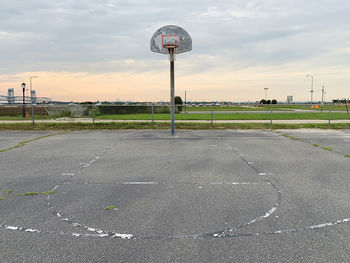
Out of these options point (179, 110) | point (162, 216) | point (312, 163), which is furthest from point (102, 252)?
point (179, 110)

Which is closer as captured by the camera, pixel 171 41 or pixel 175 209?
pixel 175 209

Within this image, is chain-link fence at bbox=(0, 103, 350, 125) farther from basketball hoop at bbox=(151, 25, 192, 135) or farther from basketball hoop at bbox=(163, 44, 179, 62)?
basketball hoop at bbox=(163, 44, 179, 62)

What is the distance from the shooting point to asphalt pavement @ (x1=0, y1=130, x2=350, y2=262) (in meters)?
3.12

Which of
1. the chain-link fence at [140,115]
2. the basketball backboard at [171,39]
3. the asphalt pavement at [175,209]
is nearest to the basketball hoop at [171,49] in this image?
the basketball backboard at [171,39]

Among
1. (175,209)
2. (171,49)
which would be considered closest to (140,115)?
(171,49)

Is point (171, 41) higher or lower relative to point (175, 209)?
higher

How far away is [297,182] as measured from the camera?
5867mm

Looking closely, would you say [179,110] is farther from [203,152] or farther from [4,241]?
[4,241]

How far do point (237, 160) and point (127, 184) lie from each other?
367cm

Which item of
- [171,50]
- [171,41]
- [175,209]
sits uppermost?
[171,41]

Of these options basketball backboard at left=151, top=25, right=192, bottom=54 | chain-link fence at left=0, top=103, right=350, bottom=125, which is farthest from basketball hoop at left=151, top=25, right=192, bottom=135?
chain-link fence at left=0, top=103, right=350, bottom=125

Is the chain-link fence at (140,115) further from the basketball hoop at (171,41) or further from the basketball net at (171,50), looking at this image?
the basketball net at (171,50)

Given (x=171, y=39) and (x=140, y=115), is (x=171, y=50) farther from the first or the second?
(x=140, y=115)

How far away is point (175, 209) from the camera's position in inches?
171
